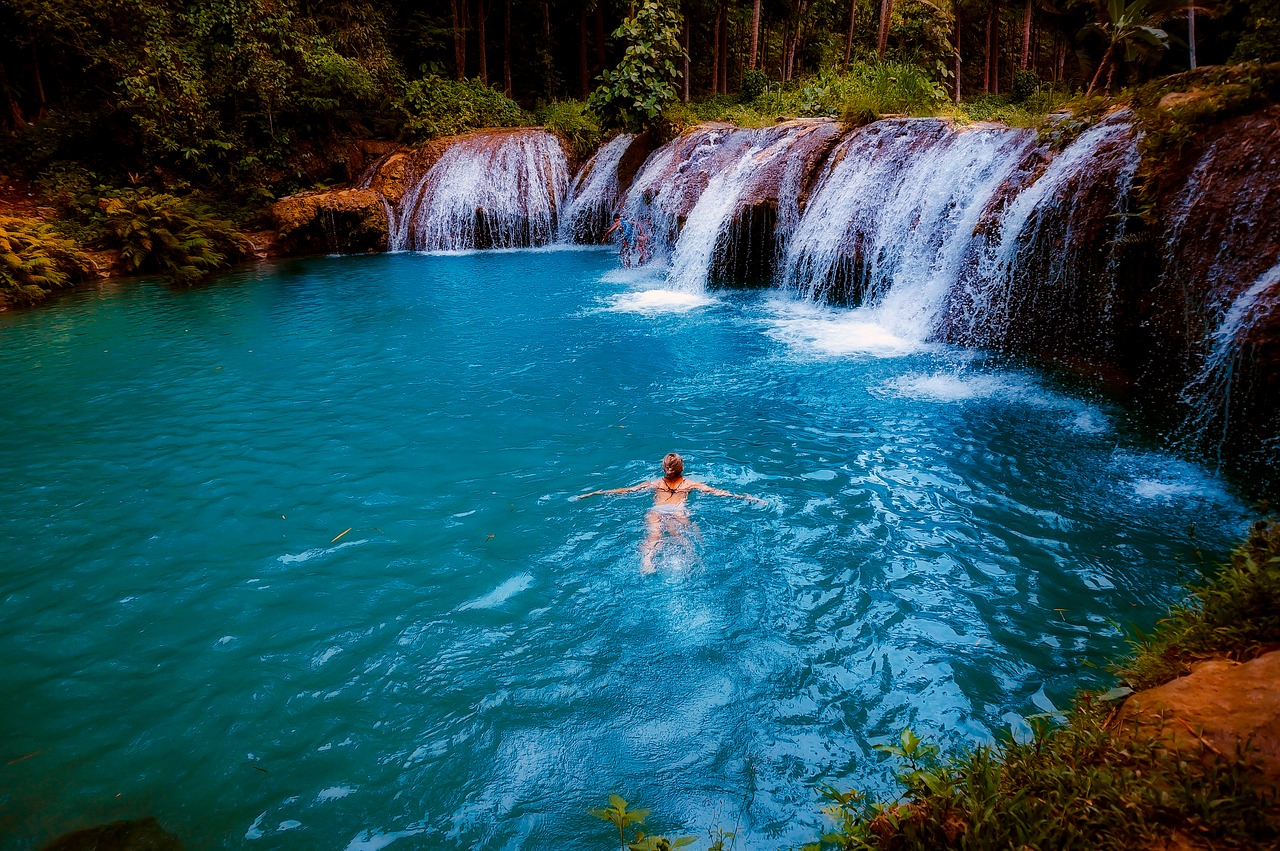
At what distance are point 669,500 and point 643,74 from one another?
16945 millimetres

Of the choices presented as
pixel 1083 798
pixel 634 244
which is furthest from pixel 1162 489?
pixel 634 244

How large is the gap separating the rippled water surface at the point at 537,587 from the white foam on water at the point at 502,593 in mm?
22

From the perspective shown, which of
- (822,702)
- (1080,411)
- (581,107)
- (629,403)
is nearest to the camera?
(822,702)

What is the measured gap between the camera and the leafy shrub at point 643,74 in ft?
60.4

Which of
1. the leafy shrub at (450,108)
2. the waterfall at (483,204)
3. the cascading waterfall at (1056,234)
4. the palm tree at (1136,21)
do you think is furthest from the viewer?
the leafy shrub at (450,108)

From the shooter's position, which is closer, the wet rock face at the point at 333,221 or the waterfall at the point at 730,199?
the waterfall at the point at 730,199

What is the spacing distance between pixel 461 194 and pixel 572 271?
6.64 m

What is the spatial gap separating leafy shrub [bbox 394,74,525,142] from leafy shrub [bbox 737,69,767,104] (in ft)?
28.3

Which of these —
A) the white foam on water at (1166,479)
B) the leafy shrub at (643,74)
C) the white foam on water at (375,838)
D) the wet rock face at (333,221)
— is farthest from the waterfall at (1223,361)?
the wet rock face at (333,221)

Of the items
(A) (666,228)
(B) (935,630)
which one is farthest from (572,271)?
(B) (935,630)

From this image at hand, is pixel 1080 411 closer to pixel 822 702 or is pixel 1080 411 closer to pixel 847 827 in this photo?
pixel 822 702

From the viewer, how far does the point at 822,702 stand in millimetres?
3586

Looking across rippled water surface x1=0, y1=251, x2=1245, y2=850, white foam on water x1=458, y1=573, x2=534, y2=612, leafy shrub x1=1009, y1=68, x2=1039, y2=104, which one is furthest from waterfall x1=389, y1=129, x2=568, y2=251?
leafy shrub x1=1009, y1=68, x2=1039, y2=104

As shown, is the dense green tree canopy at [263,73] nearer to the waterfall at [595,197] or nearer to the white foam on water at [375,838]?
the waterfall at [595,197]
